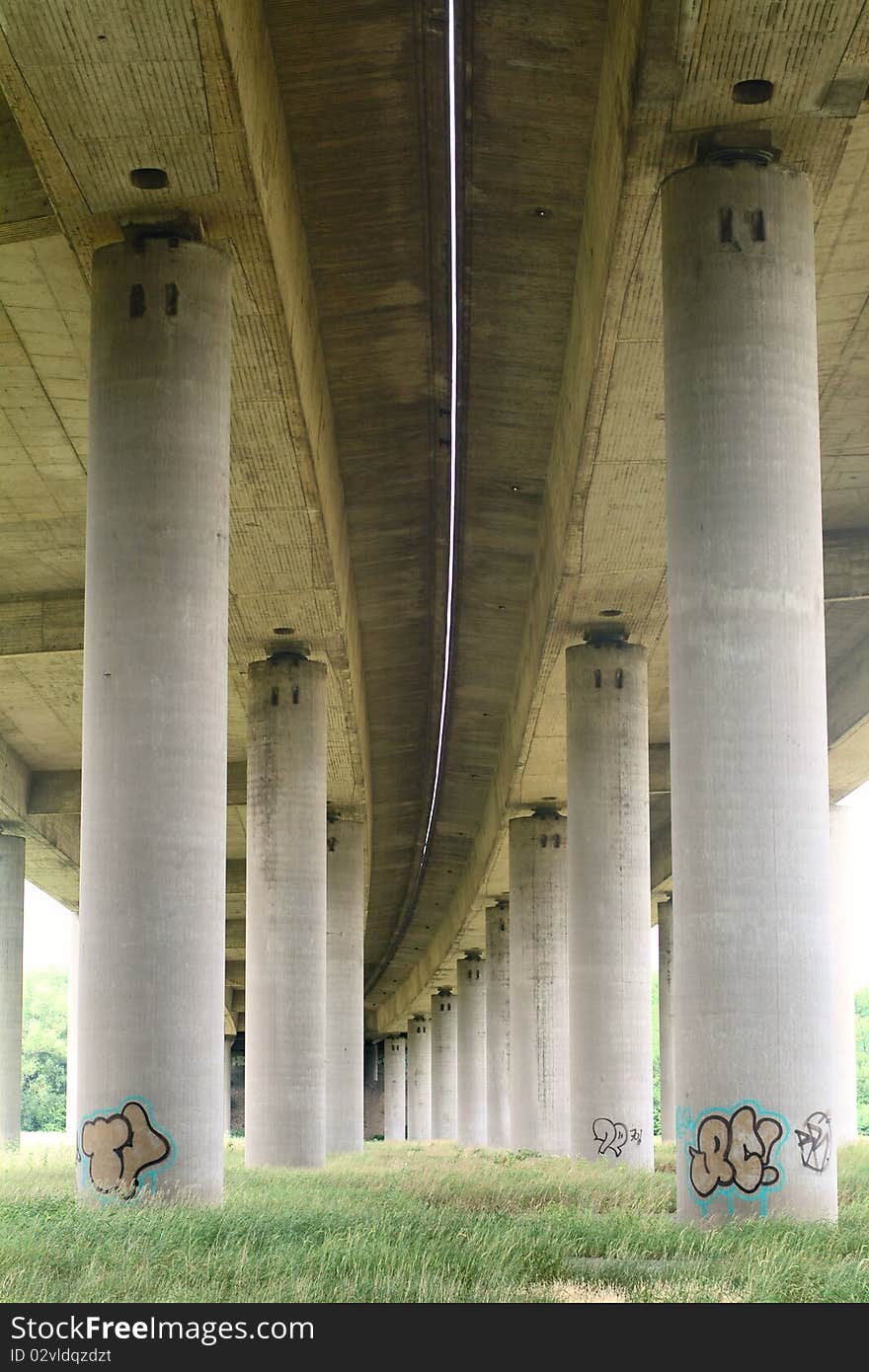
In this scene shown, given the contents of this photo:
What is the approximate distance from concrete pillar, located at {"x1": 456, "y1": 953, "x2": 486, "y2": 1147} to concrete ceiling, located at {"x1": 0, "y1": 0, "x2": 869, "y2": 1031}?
34800 millimetres

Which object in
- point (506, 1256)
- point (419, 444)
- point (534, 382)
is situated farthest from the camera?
point (419, 444)

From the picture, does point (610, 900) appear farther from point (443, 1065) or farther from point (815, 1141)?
point (443, 1065)

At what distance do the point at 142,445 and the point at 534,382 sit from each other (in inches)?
375

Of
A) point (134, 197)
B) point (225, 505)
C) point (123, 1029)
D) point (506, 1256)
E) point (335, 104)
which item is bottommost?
point (506, 1256)

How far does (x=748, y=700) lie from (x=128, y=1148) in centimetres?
708

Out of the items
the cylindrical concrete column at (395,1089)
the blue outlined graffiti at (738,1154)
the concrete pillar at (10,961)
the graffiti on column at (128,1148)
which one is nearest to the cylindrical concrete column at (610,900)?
the graffiti on column at (128,1148)

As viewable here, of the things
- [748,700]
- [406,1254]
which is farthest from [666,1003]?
[406,1254]

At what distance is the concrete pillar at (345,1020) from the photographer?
146 feet

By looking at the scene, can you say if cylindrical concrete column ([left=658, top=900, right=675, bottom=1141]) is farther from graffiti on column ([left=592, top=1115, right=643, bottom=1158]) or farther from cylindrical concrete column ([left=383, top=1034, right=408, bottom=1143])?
cylindrical concrete column ([left=383, top=1034, right=408, bottom=1143])

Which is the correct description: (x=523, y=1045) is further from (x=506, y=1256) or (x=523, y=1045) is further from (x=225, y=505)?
(x=506, y=1256)

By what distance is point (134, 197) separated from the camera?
1769cm

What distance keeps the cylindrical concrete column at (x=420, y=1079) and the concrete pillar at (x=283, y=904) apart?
60622mm

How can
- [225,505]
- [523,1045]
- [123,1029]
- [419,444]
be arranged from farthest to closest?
[523,1045] → [419,444] → [225,505] → [123,1029]
